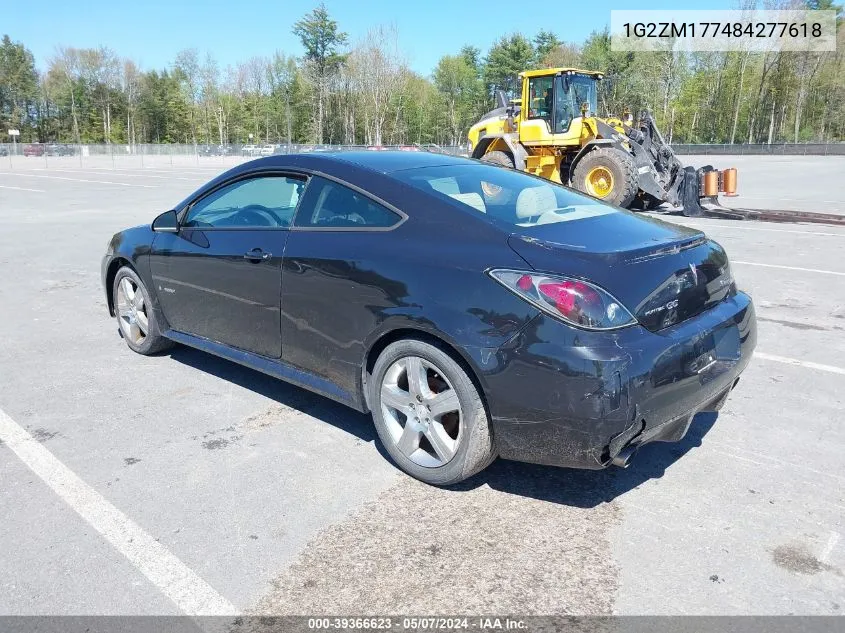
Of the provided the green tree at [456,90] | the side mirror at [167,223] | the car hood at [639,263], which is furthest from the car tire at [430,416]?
the green tree at [456,90]

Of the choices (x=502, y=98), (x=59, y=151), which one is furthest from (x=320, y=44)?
(x=502, y=98)

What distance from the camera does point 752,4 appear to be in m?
60.6

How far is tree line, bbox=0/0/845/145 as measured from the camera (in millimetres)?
76375

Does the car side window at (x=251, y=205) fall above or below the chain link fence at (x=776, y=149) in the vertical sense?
below

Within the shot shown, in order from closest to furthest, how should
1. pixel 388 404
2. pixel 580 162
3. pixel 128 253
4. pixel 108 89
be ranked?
pixel 388 404
pixel 128 253
pixel 580 162
pixel 108 89

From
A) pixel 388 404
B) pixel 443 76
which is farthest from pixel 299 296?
pixel 443 76

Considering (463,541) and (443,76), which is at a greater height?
(443,76)

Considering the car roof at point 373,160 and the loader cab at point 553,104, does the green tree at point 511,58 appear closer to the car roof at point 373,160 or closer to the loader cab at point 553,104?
the loader cab at point 553,104

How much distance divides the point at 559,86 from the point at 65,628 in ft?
48.7

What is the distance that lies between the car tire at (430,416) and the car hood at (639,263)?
620mm

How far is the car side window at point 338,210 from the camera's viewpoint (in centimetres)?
338

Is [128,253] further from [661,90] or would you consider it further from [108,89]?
[108,89]

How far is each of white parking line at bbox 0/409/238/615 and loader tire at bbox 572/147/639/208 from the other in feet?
36.7

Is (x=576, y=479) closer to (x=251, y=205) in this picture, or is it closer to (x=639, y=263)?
(x=639, y=263)
